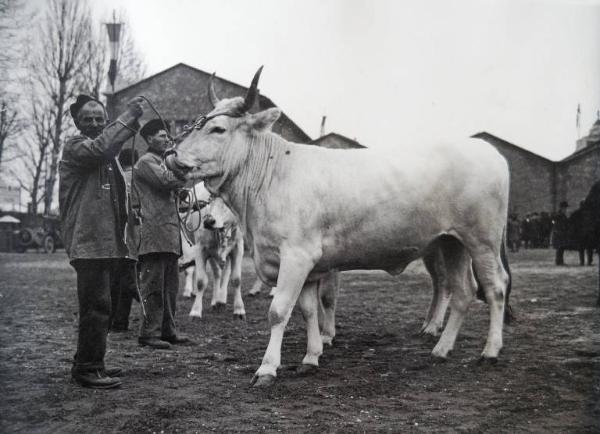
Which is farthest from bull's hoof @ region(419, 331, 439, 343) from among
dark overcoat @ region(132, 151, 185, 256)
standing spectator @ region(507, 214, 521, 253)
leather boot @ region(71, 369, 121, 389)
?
standing spectator @ region(507, 214, 521, 253)

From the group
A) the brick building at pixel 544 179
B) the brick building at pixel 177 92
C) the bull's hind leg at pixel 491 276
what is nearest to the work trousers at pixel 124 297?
the bull's hind leg at pixel 491 276

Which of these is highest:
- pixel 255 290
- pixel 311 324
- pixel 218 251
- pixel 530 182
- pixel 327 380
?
pixel 530 182

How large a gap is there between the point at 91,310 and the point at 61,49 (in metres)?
5.41

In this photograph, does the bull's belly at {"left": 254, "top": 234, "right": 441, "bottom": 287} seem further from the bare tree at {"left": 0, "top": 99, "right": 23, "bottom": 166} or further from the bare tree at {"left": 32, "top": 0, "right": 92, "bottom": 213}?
the bare tree at {"left": 32, "top": 0, "right": 92, "bottom": 213}

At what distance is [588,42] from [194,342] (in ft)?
16.7

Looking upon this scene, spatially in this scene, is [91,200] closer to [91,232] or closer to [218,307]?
[91,232]

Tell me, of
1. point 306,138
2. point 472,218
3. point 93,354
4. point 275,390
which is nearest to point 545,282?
point 472,218

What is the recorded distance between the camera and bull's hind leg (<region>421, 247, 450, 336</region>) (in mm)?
6832

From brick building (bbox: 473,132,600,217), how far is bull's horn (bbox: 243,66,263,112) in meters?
39.2

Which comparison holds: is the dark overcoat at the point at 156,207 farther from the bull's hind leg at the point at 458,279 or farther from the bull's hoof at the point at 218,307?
the bull's hind leg at the point at 458,279

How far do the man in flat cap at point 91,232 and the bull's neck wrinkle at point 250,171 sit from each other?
3.39ft

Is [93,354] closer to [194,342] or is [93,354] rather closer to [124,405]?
[124,405]

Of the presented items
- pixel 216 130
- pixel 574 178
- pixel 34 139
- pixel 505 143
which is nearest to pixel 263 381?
pixel 216 130

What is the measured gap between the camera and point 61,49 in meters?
8.64
